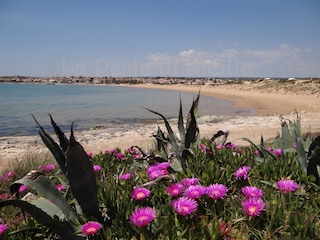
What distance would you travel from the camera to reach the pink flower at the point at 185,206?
1.57 meters

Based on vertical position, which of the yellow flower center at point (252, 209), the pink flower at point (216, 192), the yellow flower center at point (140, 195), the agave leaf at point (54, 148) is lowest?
the yellow flower center at point (140, 195)

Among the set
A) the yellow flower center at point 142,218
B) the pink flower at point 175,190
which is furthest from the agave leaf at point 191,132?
the yellow flower center at point 142,218

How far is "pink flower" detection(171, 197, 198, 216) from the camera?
61.7 inches

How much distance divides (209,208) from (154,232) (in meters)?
0.41

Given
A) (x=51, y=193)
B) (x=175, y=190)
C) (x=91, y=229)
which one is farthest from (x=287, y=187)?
(x=51, y=193)

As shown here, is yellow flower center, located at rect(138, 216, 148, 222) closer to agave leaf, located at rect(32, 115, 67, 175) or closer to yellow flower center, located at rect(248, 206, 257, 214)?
yellow flower center, located at rect(248, 206, 257, 214)

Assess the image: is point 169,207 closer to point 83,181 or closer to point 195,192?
point 195,192

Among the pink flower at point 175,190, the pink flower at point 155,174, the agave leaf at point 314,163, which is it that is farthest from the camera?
the pink flower at point 155,174

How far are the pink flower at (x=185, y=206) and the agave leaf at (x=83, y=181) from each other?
0.48m

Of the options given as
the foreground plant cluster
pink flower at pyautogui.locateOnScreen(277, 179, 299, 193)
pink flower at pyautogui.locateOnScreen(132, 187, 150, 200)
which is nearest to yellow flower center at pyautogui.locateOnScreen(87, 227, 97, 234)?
the foreground plant cluster

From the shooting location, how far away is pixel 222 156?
9.41 feet

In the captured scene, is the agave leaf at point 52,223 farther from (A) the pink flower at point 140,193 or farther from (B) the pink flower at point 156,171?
(B) the pink flower at point 156,171

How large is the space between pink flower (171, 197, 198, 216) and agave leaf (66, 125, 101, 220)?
0.48m

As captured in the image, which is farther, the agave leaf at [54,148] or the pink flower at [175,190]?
the agave leaf at [54,148]
